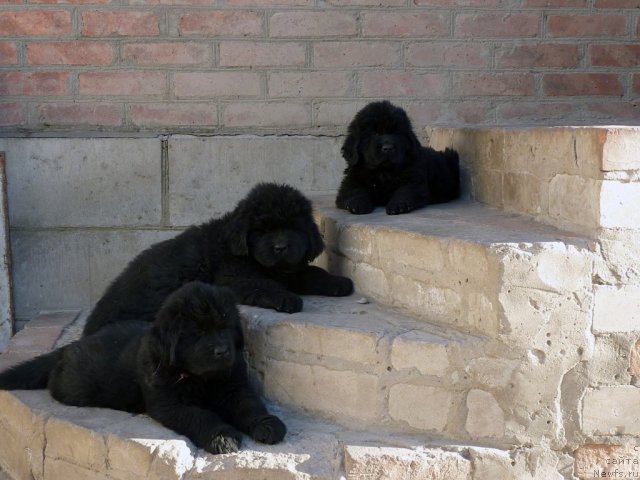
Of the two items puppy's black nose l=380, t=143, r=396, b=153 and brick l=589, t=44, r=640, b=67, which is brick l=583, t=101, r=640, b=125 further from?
puppy's black nose l=380, t=143, r=396, b=153

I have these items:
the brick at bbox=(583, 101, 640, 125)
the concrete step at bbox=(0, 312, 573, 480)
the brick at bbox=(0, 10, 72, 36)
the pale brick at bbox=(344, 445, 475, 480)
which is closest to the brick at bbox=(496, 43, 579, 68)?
the brick at bbox=(583, 101, 640, 125)

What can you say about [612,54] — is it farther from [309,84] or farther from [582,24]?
[309,84]

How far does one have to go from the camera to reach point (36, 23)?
635 cm

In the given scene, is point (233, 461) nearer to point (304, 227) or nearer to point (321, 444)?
point (321, 444)

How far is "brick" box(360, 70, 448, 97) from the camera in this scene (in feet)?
21.3

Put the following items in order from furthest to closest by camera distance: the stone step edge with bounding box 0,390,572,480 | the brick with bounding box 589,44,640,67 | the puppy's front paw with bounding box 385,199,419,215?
the brick with bounding box 589,44,640,67
the puppy's front paw with bounding box 385,199,419,215
the stone step edge with bounding box 0,390,572,480

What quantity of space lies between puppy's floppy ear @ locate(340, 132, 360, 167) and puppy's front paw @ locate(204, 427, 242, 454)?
212 cm

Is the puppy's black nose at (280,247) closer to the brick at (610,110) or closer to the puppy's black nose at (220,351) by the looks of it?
the puppy's black nose at (220,351)

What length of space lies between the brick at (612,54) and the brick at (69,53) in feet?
11.1

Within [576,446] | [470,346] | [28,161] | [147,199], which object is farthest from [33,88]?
[576,446]

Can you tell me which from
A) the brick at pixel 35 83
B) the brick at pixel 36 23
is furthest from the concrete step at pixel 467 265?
the brick at pixel 36 23

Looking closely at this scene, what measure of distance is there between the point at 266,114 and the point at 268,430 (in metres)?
3.12

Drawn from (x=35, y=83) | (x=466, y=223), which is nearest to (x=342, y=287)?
(x=466, y=223)

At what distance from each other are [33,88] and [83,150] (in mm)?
544
